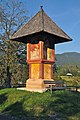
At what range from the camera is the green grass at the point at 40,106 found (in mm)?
16344

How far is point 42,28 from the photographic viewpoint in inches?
956

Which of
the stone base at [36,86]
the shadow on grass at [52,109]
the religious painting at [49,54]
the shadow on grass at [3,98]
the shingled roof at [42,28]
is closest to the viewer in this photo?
the shadow on grass at [52,109]

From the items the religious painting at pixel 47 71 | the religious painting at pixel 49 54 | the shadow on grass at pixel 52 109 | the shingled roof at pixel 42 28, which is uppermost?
Answer: the shingled roof at pixel 42 28

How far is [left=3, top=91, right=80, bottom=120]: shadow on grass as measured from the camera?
16.0 metres

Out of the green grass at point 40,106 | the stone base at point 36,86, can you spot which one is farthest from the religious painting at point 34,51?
the green grass at point 40,106

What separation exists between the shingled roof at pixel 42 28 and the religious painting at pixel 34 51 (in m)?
1.21

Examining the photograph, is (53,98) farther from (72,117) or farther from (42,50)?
(42,50)

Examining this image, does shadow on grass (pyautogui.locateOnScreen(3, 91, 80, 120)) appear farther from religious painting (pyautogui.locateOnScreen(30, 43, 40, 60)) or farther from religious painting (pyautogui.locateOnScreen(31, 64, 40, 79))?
religious painting (pyautogui.locateOnScreen(30, 43, 40, 60))

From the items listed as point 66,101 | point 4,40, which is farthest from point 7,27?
point 66,101

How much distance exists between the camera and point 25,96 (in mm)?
21703

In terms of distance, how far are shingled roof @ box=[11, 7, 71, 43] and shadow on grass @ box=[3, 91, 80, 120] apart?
270 inches

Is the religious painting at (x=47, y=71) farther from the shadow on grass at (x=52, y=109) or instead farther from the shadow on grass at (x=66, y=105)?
the shadow on grass at (x=52, y=109)

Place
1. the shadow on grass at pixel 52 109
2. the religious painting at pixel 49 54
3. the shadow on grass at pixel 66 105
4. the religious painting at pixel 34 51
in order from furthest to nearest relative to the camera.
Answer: the religious painting at pixel 49 54, the religious painting at pixel 34 51, the shadow on grass at pixel 66 105, the shadow on grass at pixel 52 109

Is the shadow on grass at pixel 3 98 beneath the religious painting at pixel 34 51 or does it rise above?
beneath
